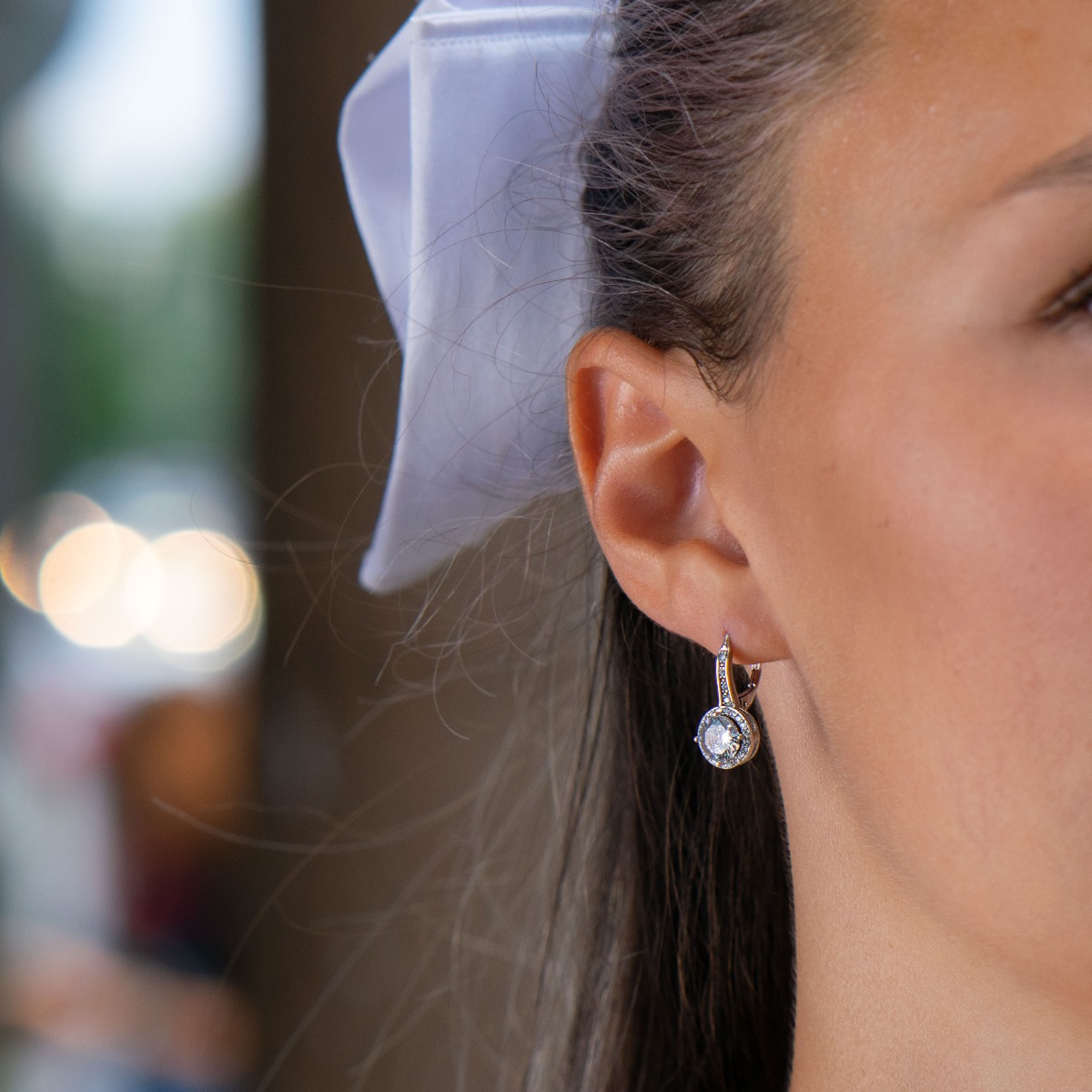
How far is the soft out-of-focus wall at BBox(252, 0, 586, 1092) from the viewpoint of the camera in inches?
50.7

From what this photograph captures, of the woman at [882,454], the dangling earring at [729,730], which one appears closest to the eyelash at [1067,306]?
the woman at [882,454]

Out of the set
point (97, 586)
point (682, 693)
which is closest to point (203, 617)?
point (97, 586)

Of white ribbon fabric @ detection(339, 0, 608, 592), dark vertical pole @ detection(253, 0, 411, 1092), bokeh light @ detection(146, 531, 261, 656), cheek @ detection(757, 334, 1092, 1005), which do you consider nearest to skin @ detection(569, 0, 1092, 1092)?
cheek @ detection(757, 334, 1092, 1005)

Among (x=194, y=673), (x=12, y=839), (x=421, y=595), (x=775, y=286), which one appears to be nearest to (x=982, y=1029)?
(x=775, y=286)

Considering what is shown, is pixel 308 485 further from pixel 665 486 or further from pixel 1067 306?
pixel 1067 306

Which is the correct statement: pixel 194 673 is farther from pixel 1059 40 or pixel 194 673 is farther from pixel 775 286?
pixel 1059 40

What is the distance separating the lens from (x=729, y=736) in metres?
0.77

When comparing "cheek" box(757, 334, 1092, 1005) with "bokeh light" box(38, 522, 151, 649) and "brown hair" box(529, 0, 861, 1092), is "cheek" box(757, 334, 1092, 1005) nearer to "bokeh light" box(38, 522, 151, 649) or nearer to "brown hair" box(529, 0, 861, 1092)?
"brown hair" box(529, 0, 861, 1092)

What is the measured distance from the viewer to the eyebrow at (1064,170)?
22.7 inches

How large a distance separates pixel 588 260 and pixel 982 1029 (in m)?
0.51

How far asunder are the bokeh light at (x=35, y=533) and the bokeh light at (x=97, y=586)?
2 centimetres

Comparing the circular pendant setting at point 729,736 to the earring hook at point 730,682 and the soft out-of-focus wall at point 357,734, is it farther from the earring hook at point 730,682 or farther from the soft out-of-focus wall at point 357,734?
the soft out-of-focus wall at point 357,734

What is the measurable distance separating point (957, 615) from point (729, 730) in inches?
7.9

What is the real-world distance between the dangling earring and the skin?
3 centimetres
